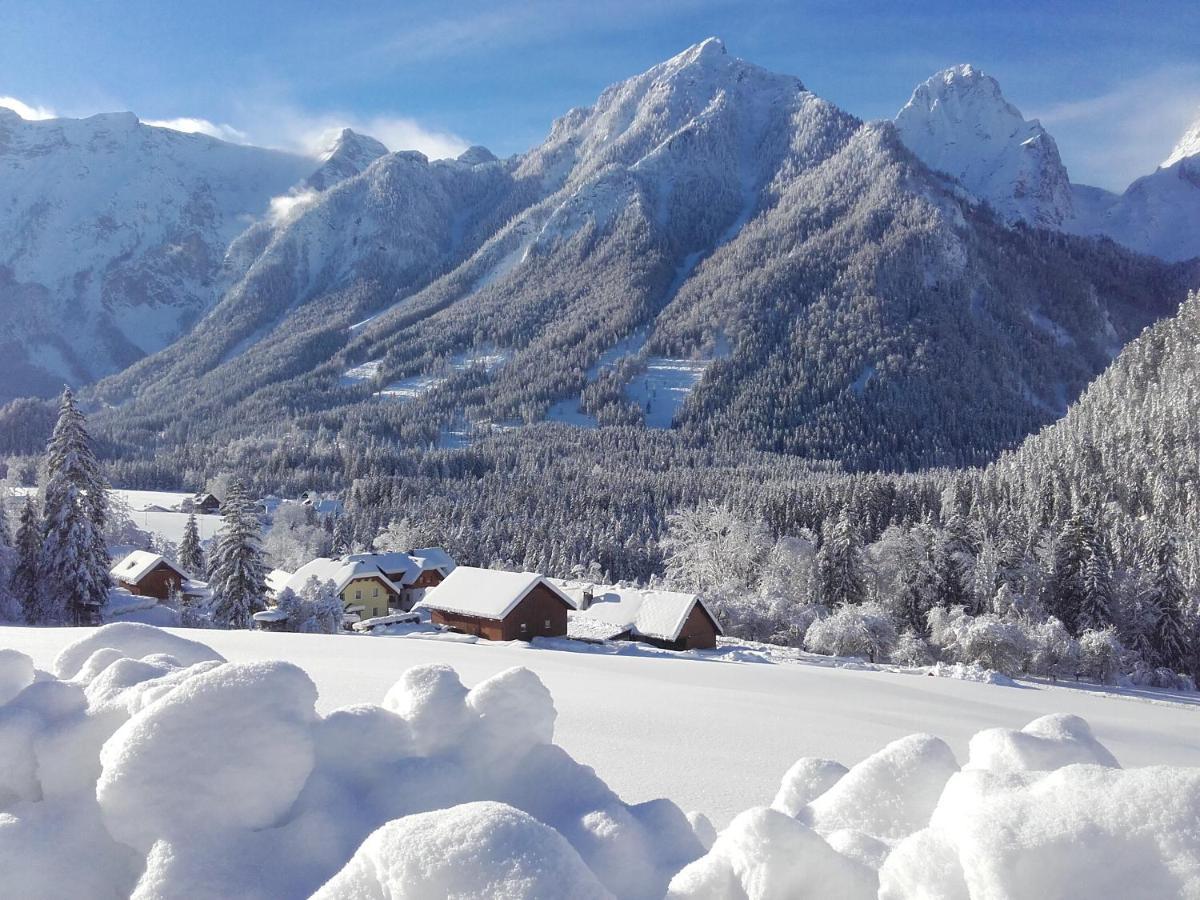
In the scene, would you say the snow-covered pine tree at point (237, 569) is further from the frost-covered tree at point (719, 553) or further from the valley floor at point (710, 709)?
the frost-covered tree at point (719, 553)

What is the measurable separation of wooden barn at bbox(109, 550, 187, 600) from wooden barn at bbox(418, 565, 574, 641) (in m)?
16.7

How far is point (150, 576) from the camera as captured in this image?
4206 centimetres

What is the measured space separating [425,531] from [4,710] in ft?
264

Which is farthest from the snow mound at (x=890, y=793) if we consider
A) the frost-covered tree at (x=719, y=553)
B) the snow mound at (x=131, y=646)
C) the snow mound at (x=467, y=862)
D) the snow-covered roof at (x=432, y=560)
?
the snow-covered roof at (x=432, y=560)

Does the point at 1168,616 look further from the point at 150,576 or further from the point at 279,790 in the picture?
the point at 150,576

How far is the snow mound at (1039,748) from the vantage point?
3586 millimetres

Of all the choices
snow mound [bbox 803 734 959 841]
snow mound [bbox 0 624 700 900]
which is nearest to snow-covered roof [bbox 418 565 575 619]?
snow mound [bbox 0 624 700 900]

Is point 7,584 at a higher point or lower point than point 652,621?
higher

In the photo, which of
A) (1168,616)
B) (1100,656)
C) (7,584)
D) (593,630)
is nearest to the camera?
(7,584)

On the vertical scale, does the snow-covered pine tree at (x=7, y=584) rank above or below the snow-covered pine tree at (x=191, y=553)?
above

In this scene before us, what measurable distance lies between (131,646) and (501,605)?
2953 centimetres

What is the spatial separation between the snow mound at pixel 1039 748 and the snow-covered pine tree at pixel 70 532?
3171 centimetres

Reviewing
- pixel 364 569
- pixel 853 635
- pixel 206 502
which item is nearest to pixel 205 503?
pixel 206 502

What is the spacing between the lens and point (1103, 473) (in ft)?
252
